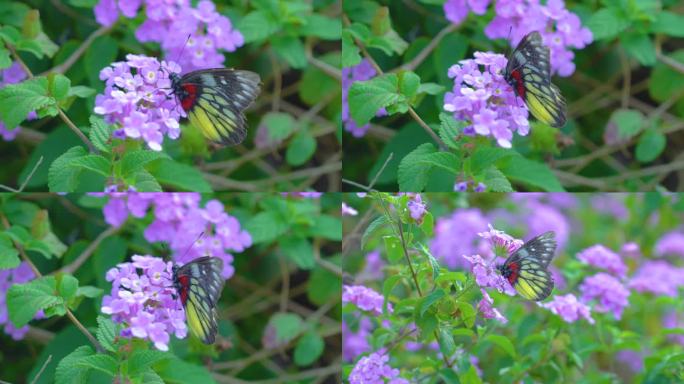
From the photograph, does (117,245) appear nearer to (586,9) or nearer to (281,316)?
(281,316)

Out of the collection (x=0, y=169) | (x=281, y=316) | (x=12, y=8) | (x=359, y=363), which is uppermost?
(x=12, y=8)

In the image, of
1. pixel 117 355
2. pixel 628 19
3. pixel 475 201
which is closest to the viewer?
pixel 117 355

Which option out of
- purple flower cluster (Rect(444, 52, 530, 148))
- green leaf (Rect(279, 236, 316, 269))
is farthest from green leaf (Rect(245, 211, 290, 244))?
purple flower cluster (Rect(444, 52, 530, 148))

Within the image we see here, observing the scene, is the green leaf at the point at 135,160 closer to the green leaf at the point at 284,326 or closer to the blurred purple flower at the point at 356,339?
the blurred purple flower at the point at 356,339

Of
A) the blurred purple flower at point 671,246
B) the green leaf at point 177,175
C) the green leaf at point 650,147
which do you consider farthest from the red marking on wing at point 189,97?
the blurred purple flower at point 671,246

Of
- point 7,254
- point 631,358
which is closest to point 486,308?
point 7,254

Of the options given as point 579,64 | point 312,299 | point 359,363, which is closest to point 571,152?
point 579,64

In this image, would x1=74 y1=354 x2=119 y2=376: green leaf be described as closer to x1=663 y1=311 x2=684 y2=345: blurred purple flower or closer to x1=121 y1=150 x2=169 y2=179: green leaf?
x1=121 y1=150 x2=169 y2=179: green leaf

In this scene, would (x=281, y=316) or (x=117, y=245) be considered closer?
(x=117, y=245)
